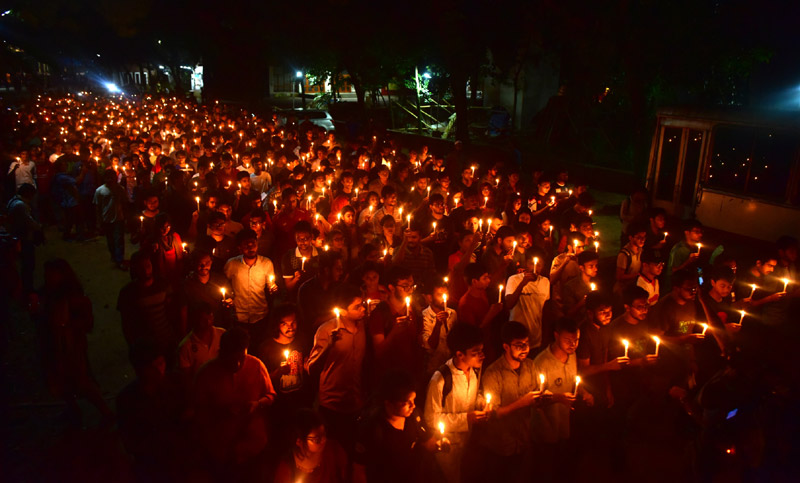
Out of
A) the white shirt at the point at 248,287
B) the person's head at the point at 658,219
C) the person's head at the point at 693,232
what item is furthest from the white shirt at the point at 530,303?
the person's head at the point at 658,219

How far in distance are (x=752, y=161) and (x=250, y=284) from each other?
957 centimetres

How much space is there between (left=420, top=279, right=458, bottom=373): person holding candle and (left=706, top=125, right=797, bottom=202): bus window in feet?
27.3

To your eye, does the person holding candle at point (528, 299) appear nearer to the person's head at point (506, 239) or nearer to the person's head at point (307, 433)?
the person's head at point (506, 239)

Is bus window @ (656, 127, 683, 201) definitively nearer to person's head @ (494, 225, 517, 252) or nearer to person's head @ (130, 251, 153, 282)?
person's head @ (494, 225, 517, 252)

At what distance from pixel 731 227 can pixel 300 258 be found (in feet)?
28.8

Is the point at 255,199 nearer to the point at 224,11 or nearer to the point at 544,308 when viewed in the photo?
the point at 544,308

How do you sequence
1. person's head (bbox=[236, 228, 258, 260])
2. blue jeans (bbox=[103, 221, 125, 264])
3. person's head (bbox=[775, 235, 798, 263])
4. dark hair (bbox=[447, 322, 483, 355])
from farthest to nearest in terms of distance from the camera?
blue jeans (bbox=[103, 221, 125, 264]), person's head (bbox=[775, 235, 798, 263]), person's head (bbox=[236, 228, 258, 260]), dark hair (bbox=[447, 322, 483, 355])

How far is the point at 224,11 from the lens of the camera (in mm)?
42281

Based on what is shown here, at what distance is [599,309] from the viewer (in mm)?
4945

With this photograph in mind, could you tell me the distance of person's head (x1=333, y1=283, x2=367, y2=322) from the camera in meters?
4.62

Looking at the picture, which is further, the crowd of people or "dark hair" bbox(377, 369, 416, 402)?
the crowd of people

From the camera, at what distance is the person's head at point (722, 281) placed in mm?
5816

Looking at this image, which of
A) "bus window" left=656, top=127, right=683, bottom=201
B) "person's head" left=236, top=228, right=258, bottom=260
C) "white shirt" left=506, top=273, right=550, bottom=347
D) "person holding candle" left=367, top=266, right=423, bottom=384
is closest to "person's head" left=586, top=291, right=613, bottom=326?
"white shirt" left=506, top=273, right=550, bottom=347

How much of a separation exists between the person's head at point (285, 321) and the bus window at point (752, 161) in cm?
960
